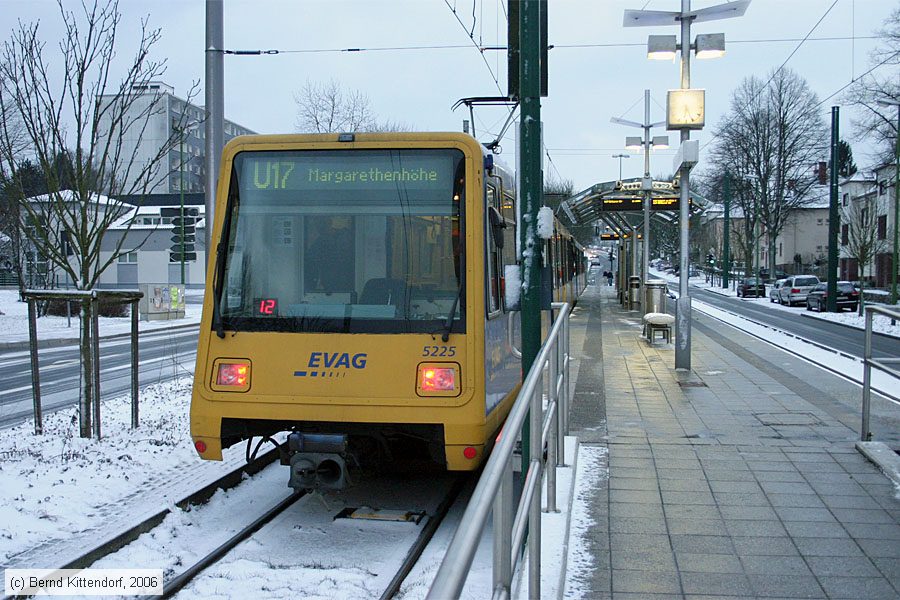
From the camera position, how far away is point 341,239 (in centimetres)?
648

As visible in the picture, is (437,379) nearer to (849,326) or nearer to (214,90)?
(214,90)

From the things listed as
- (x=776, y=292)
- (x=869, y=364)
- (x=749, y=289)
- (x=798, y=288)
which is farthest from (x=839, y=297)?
(x=869, y=364)

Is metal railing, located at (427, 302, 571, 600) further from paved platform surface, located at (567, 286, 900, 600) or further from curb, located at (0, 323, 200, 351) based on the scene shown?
curb, located at (0, 323, 200, 351)

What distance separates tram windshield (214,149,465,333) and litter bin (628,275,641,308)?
953 inches

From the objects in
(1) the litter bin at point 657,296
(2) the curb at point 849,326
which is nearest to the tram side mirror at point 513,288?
(1) the litter bin at point 657,296

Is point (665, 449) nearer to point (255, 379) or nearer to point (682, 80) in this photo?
point (255, 379)

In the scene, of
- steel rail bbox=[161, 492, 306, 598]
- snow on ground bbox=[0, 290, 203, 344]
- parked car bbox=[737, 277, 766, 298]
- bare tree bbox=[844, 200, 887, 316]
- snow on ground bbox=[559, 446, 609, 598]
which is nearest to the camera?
snow on ground bbox=[559, 446, 609, 598]

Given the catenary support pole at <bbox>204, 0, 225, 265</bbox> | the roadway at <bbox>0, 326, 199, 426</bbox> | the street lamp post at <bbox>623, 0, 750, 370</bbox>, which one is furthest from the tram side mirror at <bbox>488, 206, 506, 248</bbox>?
the roadway at <bbox>0, 326, 199, 426</bbox>

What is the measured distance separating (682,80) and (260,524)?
942cm

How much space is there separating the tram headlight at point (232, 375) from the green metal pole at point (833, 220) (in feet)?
97.1

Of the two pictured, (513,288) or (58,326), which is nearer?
(513,288)

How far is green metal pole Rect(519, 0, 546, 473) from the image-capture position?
5277 millimetres

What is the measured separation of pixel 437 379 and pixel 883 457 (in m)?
3.69

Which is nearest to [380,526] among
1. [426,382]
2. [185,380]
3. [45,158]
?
[426,382]
